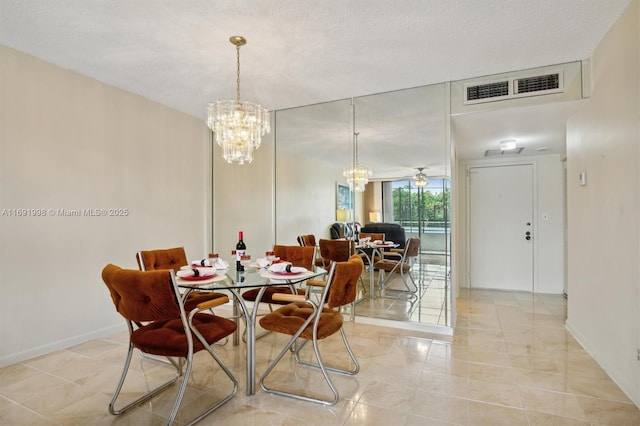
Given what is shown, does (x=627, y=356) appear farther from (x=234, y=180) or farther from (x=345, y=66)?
(x=234, y=180)

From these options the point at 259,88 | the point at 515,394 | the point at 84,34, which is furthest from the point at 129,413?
the point at 259,88

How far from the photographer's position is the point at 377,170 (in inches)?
150

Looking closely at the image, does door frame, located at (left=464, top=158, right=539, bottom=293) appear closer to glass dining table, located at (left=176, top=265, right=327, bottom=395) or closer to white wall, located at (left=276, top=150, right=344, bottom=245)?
white wall, located at (left=276, top=150, right=344, bottom=245)

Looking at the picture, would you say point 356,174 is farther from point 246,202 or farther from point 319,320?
point 319,320

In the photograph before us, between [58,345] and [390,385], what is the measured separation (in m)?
2.92

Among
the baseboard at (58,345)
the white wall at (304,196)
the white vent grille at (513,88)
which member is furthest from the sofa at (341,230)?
the baseboard at (58,345)

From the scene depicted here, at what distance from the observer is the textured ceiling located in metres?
2.25

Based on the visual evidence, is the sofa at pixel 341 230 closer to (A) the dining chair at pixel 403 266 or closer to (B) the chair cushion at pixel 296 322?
(A) the dining chair at pixel 403 266

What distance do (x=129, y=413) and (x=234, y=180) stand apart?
3.15 m

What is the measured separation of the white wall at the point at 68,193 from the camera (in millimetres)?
2752

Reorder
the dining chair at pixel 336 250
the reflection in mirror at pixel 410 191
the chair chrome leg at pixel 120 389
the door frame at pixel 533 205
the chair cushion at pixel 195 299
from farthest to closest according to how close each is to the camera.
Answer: the door frame at pixel 533 205 < the dining chair at pixel 336 250 < the reflection in mirror at pixel 410 191 < the chair cushion at pixel 195 299 < the chair chrome leg at pixel 120 389

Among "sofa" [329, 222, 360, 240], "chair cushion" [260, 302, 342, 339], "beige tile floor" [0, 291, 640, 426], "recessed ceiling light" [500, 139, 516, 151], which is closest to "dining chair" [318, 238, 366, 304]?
"sofa" [329, 222, 360, 240]

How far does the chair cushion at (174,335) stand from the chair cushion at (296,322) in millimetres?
270

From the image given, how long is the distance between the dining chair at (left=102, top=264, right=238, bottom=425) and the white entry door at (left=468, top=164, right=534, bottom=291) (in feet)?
15.6
